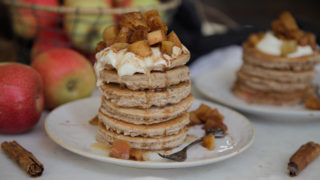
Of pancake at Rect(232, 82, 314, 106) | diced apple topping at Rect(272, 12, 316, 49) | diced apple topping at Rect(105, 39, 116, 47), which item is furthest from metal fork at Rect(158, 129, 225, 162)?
diced apple topping at Rect(272, 12, 316, 49)

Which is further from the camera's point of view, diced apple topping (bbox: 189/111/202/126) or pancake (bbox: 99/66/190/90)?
diced apple topping (bbox: 189/111/202/126)

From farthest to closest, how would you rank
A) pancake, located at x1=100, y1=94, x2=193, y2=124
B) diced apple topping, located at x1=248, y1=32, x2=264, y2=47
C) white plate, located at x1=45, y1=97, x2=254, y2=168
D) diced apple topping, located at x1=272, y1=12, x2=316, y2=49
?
diced apple topping, located at x1=248, y1=32, x2=264, y2=47 < diced apple topping, located at x1=272, y1=12, x2=316, y2=49 < pancake, located at x1=100, y1=94, x2=193, y2=124 < white plate, located at x1=45, y1=97, x2=254, y2=168

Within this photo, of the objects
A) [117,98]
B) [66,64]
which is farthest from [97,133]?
[66,64]

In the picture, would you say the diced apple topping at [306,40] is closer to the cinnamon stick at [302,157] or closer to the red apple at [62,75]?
the cinnamon stick at [302,157]

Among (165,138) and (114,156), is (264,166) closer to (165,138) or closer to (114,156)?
(165,138)

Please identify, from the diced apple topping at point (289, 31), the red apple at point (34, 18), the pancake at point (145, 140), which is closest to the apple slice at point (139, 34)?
the pancake at point (145, 140)

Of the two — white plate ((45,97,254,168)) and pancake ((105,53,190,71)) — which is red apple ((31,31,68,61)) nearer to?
white plate ((45,97,254,168))
